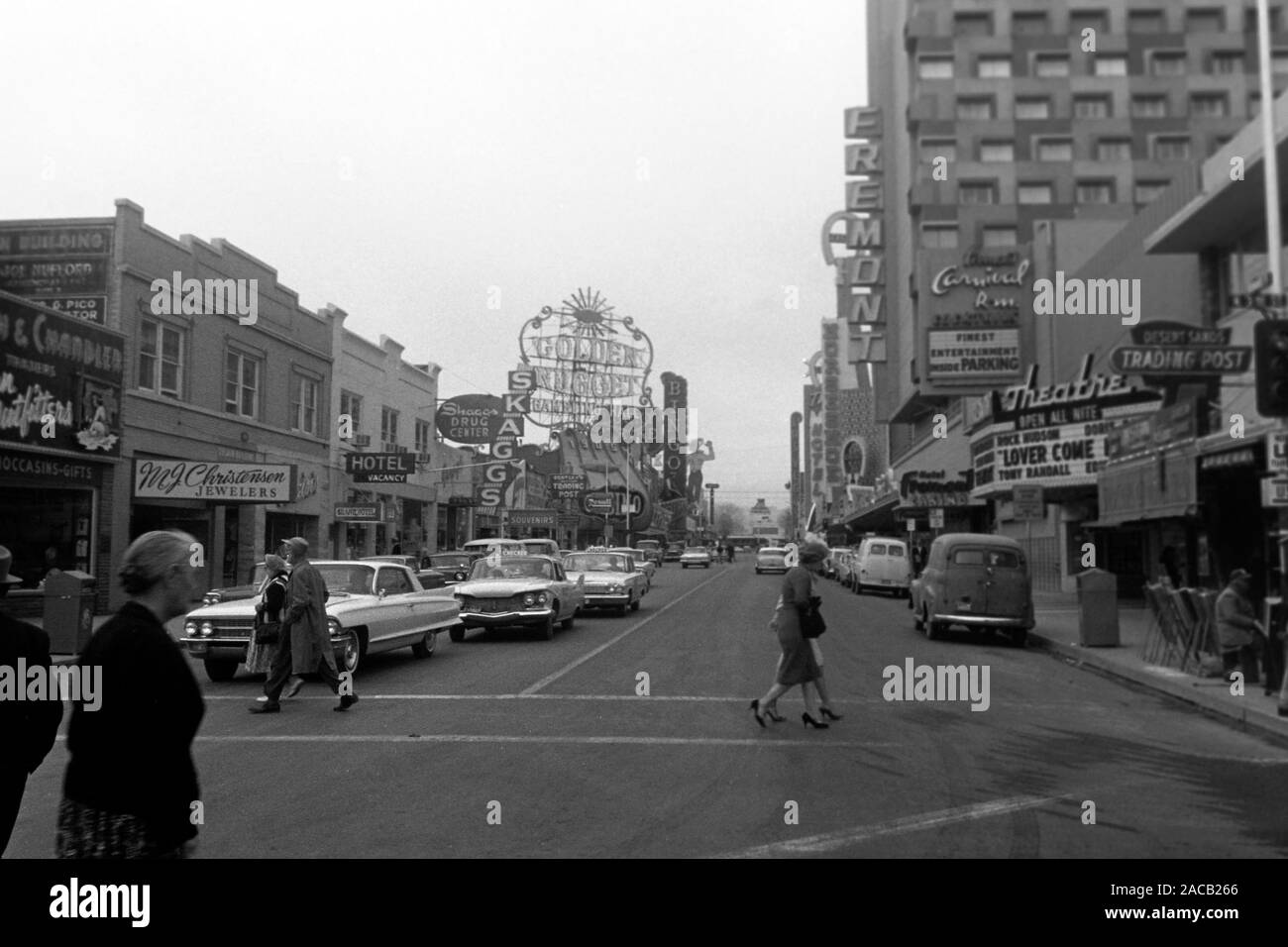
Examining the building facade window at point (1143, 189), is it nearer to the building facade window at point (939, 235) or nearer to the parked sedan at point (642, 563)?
the building facade window at point (939, 235)

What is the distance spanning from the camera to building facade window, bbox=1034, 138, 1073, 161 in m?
59.0

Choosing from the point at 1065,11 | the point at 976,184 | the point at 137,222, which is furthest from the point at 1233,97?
the point at 137,222

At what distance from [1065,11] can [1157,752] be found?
61.8m

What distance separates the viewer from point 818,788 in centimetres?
752

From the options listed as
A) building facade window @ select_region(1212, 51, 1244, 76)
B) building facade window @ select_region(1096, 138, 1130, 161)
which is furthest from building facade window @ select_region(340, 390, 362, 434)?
building facade window @ select_region(1212, 51, 1244, 76)

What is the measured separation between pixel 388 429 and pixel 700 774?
35.0 metres

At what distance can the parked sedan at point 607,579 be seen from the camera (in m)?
23.2

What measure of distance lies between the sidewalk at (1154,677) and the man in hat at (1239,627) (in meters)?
0.30

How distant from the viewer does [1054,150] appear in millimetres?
59344

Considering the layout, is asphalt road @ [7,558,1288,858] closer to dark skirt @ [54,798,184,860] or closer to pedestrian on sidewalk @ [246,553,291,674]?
pedestrian on sidewalk @ [246,553,291,674]

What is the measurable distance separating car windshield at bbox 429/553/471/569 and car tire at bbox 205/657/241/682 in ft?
50.1

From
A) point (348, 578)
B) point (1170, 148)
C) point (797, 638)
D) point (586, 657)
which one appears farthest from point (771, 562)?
point (797, 638)

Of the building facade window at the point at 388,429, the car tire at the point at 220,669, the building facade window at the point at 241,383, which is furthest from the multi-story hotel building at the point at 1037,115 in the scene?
the car tire at the point at 220,669
